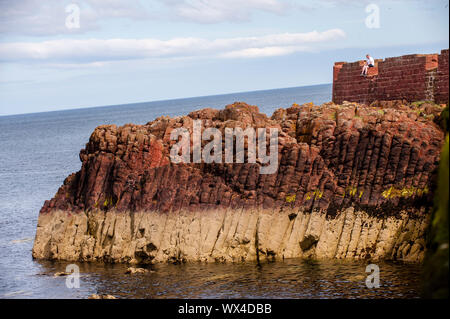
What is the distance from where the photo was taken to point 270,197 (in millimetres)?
35750

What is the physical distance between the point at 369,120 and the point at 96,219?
16944mm

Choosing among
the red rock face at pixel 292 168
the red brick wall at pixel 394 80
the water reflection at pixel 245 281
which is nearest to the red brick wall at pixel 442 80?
the red brick wall at pixel 394 80

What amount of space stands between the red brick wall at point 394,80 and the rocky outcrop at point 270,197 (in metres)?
3.13

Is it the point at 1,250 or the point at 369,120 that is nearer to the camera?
the point at 369,120

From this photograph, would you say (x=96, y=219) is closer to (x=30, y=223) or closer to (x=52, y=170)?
(x=30, y=223)

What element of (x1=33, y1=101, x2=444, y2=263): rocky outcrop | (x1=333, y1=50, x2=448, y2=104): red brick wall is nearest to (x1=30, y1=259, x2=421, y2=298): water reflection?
(x1=33, y1=101, x2=444, y2=263): rocky outcrop

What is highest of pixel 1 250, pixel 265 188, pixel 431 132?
pixel 431 132

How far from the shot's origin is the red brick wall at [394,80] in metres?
41.8

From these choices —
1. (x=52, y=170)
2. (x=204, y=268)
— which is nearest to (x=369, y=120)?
(x=204, y=268)

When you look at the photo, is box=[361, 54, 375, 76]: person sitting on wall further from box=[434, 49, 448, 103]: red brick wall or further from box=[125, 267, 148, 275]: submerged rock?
box=[125, 267, 148, 275]: submerged rock

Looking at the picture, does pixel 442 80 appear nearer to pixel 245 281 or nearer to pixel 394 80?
pixel 394 80

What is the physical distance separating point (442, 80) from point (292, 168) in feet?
40.5

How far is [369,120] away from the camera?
122 feet

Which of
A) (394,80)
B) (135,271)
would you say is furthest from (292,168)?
(394,80)
